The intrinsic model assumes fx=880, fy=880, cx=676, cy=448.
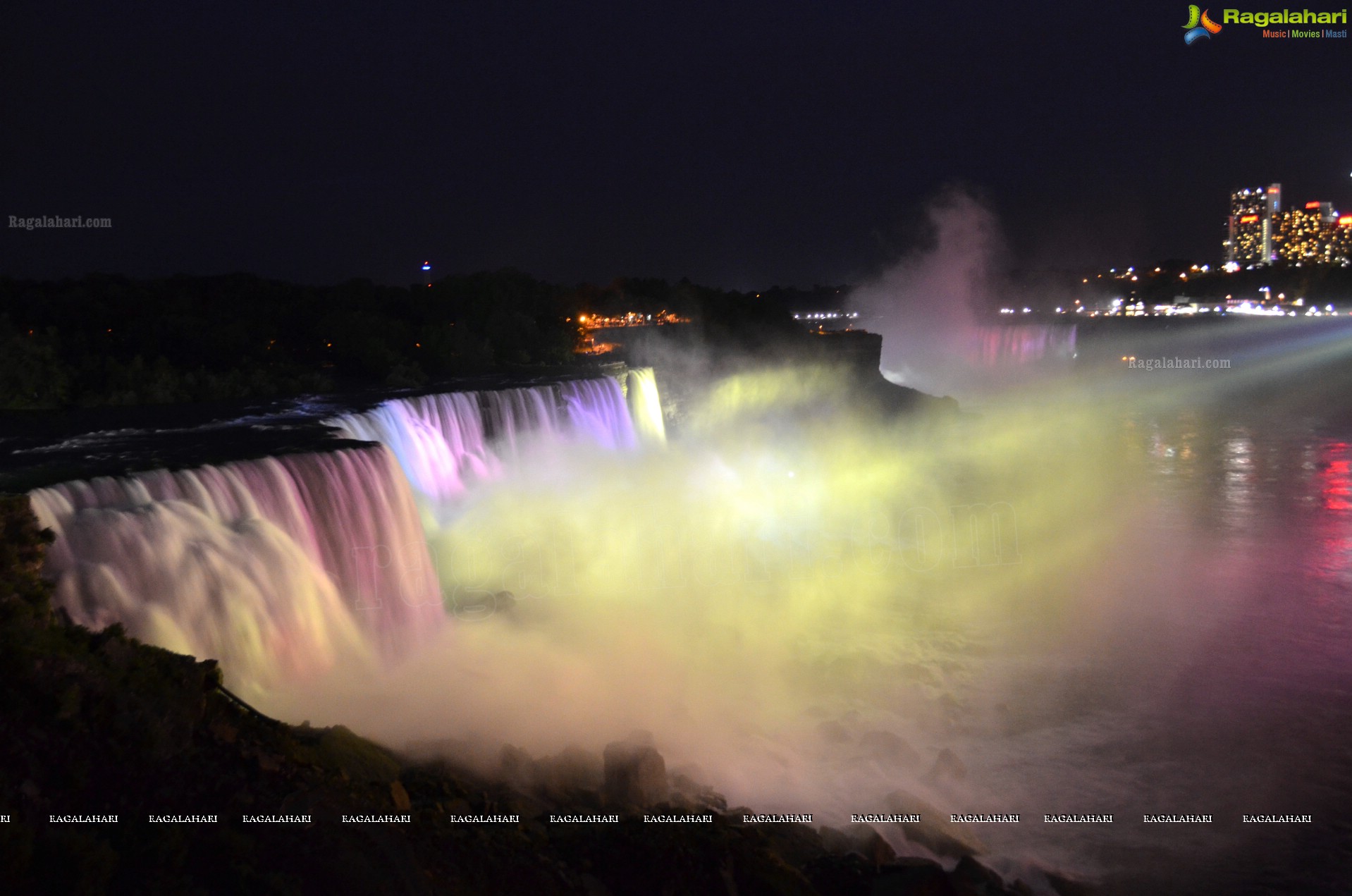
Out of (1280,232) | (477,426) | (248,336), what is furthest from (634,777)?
(1280,232)

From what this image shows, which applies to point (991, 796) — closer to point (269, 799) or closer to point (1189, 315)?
point (269, 799)

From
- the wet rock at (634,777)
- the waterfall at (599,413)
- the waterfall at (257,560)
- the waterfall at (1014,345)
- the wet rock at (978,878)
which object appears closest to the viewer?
the wet rock at (978,878)

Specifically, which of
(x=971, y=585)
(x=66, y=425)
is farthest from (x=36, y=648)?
(x=971, y=585)

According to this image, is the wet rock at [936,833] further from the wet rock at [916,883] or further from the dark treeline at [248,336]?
the dark treeline at [248,336]

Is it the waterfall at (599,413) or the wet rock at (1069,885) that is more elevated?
the waterfall at (599,413)

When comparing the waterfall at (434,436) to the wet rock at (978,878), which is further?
the waterfall at (434,436)

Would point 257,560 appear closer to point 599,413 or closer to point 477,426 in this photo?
point 477,426

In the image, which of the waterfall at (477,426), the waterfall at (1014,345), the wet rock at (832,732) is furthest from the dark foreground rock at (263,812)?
the waterfall at (1014,345)

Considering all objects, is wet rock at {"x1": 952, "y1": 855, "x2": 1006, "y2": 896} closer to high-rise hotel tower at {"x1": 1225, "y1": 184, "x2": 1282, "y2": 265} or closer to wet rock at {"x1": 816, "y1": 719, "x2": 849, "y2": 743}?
wet rock at {"x1": 816, "y1": 719, "x2": 849, "y2": 743}
